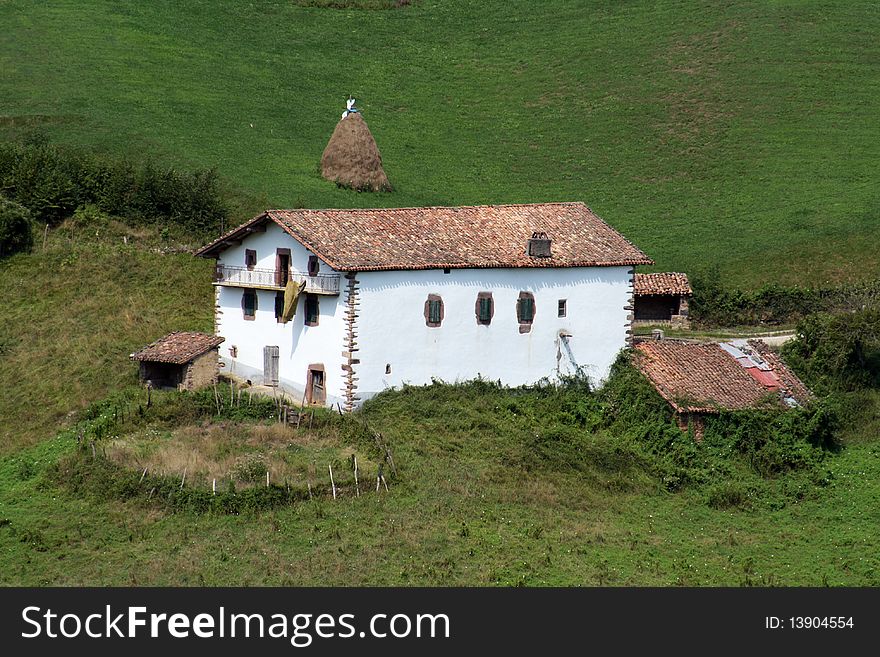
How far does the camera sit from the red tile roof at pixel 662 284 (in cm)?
6756

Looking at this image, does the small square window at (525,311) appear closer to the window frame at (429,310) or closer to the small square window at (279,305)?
the window frame at (429,310)

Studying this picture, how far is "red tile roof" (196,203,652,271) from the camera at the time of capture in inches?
2093

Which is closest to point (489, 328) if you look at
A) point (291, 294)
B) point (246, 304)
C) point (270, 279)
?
point (291, 294)

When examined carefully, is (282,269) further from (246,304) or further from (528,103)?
(528,103)

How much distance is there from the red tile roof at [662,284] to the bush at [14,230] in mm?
28308

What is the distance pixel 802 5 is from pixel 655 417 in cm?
6485

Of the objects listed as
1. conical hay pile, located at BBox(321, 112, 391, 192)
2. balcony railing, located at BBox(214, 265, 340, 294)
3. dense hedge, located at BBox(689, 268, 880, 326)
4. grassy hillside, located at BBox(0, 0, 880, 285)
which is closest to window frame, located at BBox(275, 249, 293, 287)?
balcony railing, located at BBox(214, 265, 340, 294)

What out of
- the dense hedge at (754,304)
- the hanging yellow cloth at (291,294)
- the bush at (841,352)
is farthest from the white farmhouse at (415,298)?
the dense hedge at (754,304)

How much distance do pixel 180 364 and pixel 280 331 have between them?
3.85 m

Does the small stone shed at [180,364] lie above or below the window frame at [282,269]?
below

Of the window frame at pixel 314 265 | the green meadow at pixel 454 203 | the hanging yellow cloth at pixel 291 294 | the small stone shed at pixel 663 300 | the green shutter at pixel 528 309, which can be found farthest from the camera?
the small stone shed at pixel 663 300

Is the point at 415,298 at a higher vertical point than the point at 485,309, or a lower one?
higher

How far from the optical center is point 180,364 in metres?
54.1

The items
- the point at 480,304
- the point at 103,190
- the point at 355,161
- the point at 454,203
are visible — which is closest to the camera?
the point at 480,304
